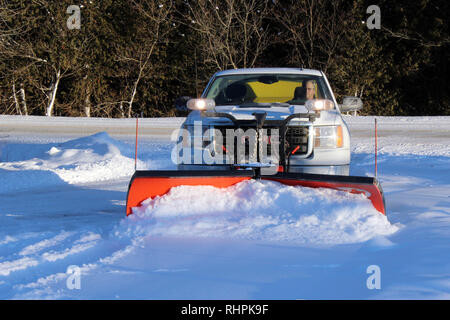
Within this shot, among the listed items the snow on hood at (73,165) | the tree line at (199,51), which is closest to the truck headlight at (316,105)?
the snow on hood at (73,165)

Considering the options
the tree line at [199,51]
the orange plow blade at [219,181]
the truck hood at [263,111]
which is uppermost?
the tree line at [199,51]

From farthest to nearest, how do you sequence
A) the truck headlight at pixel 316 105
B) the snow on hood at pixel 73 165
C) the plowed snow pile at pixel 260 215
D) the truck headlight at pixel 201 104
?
the snow on hood at pixel 73 165 < the truck headlight at pixel 201 104 < the truck headlight at pixel 316 105 < the plowed snow pile at pixel 260 215

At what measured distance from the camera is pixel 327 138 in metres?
5.44

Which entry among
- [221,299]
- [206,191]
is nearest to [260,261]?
[221,299]

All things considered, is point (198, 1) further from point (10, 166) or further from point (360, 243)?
point (360, 243)

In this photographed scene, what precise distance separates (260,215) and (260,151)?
70 cm

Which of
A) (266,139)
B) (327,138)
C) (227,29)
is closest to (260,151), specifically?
(266,139)

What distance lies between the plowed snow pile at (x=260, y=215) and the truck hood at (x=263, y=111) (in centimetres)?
76

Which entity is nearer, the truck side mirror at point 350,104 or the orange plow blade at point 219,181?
the orange plow blade at point 219,181

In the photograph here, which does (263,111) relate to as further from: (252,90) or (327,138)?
(252,90)

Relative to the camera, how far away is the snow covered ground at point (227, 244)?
3.37 metres

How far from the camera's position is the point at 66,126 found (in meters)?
18.1

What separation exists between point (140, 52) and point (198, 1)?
3.41 m

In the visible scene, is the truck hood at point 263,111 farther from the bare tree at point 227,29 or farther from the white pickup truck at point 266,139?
the bare tree at point 227,29
